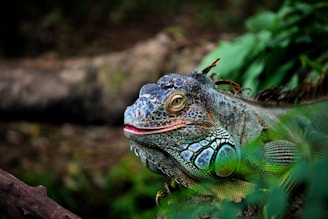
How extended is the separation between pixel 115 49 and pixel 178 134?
807 centimetres

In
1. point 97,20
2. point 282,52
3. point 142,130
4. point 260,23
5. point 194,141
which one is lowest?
point 194,141

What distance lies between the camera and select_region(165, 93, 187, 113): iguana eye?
287 cm

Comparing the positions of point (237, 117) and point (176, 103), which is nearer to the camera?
point (176, 103)

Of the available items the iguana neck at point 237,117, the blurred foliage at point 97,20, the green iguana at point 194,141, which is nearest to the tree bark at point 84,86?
the iguana neck at point 237,117

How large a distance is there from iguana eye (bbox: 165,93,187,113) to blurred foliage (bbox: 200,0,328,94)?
222 cm

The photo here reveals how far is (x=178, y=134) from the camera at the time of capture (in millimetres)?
2857

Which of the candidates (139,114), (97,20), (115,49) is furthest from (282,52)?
(97,20)


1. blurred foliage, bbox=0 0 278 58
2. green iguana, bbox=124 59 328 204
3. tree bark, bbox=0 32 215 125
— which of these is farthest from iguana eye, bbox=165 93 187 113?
blurred foliage, bbox=0 0 278 58

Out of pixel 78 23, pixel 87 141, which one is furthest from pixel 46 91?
pixel 78 23

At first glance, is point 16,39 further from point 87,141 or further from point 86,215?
point 86,215

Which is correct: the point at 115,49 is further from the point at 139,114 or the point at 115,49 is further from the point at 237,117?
the point at 139,114

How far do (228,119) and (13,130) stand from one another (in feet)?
20.9

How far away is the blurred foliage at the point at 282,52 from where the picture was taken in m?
5.17

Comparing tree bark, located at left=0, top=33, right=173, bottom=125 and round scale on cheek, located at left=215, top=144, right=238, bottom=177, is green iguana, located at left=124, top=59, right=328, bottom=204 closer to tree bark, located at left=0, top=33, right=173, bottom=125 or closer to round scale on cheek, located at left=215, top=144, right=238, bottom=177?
round scale on cheek, located at left=215, top=144, right=238, bottom=177
